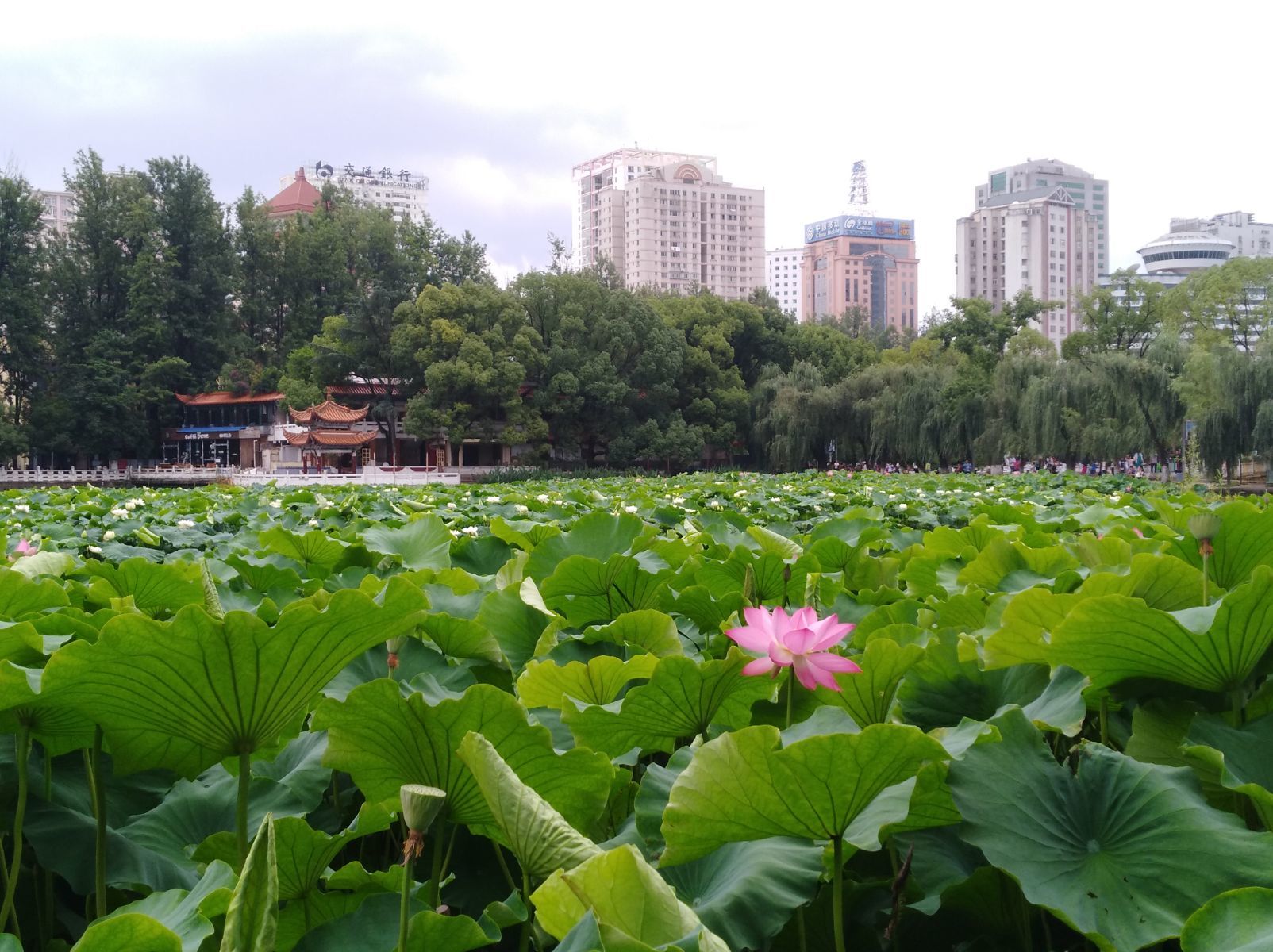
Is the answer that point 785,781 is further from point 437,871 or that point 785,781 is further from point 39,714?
point 39,714

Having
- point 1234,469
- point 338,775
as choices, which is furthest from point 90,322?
point 338,775

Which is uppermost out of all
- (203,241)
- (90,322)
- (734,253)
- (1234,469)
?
(734,253)

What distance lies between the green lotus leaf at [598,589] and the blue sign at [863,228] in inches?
3385

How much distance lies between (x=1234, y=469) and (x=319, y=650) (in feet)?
64.2

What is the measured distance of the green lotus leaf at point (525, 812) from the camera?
0.46 metres

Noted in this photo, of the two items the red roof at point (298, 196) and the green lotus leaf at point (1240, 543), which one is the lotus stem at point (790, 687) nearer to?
the green lotus leaf at point (1240, 543)

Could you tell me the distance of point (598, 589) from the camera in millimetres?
1195

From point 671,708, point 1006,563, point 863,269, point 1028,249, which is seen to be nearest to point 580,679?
point 671,708

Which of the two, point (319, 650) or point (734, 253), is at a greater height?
point (734, 253)

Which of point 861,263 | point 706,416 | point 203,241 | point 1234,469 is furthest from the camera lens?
point 861,263

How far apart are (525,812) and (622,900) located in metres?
0.08

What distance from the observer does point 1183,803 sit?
0.54 meters

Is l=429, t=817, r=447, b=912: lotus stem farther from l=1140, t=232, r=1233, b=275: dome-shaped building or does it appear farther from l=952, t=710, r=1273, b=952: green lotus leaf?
l=1140, t=232, r=1233, b=275: dome-shaped building

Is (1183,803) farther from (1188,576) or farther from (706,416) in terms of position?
(706,416)
